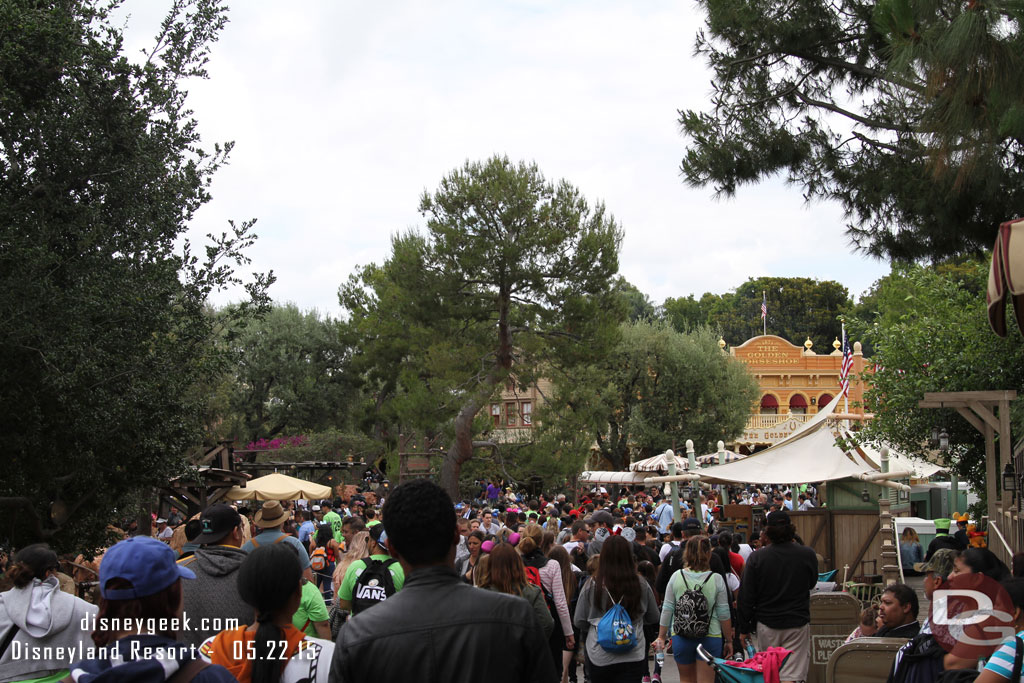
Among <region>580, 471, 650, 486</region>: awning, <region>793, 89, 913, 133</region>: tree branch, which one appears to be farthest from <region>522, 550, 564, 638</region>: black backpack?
<region>580, 471, 650, 486</region>: awning

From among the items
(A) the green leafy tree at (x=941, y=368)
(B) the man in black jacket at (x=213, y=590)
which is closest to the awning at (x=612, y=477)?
(A) the green leafy tree at (x=941, y=368)

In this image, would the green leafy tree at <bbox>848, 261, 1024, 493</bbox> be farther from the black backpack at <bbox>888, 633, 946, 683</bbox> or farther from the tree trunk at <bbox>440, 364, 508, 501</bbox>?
the tree trunk at <bbox>440, 364, 508, 501</bbox>

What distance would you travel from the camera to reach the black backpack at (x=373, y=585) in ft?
18.5

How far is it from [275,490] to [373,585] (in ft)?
51.8

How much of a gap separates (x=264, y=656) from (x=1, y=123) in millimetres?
8806

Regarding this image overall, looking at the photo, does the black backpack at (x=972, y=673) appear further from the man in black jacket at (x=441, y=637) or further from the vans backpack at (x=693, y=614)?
the vans backpack at (x=693, y=614)

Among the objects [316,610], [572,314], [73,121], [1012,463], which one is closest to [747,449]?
[572,314]

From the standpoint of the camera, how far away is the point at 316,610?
4.91 meters

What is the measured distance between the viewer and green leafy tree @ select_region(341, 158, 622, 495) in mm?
30359

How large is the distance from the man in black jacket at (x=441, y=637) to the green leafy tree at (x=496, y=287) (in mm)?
27293

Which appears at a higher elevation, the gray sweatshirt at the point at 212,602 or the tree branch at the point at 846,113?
the tree branch at the point at 846,113

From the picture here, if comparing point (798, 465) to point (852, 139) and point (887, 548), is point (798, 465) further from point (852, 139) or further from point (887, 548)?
point (852, 139)

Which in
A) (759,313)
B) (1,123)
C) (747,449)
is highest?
(759,313)

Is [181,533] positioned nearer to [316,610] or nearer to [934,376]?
[316,610]
